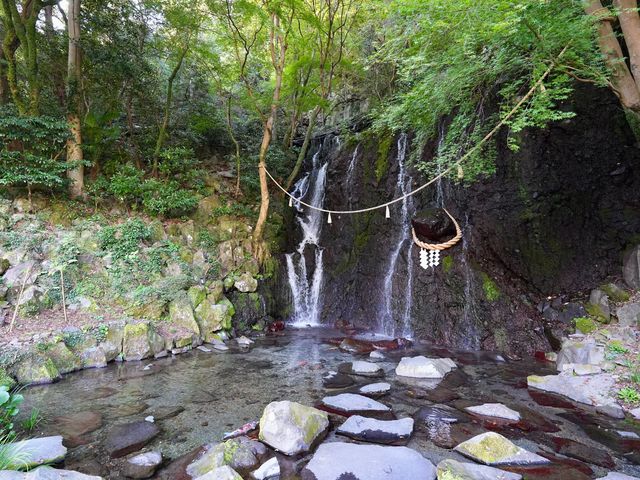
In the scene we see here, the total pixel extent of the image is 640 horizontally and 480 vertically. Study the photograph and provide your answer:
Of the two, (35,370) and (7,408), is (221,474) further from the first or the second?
(35,370)

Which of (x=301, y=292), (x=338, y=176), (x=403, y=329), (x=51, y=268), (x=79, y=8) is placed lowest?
(x=403, y=329)

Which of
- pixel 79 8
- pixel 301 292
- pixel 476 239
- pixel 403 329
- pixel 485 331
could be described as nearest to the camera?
pixel 485 331

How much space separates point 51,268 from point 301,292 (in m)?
6.67

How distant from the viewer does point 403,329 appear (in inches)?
359

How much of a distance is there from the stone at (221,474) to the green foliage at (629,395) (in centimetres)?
516

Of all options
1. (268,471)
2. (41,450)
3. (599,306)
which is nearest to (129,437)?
(41,450)

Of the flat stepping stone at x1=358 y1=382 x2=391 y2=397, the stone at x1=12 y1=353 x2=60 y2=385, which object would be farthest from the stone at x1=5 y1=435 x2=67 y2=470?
the flat stepping stone at x1=358 y1=382 x2=391 y2=397

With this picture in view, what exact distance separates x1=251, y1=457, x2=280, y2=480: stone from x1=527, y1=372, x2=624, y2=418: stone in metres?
4.39

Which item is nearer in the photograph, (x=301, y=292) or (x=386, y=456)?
(x=386, y=456)

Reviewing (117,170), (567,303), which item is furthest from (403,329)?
(117,170)

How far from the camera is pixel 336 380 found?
5871 millimetres

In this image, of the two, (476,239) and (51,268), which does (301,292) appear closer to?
(476,239)

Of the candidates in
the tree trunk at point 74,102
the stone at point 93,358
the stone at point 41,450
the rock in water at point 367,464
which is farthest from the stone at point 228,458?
the tree trunk at point 74,102

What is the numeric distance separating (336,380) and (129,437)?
126 inches
